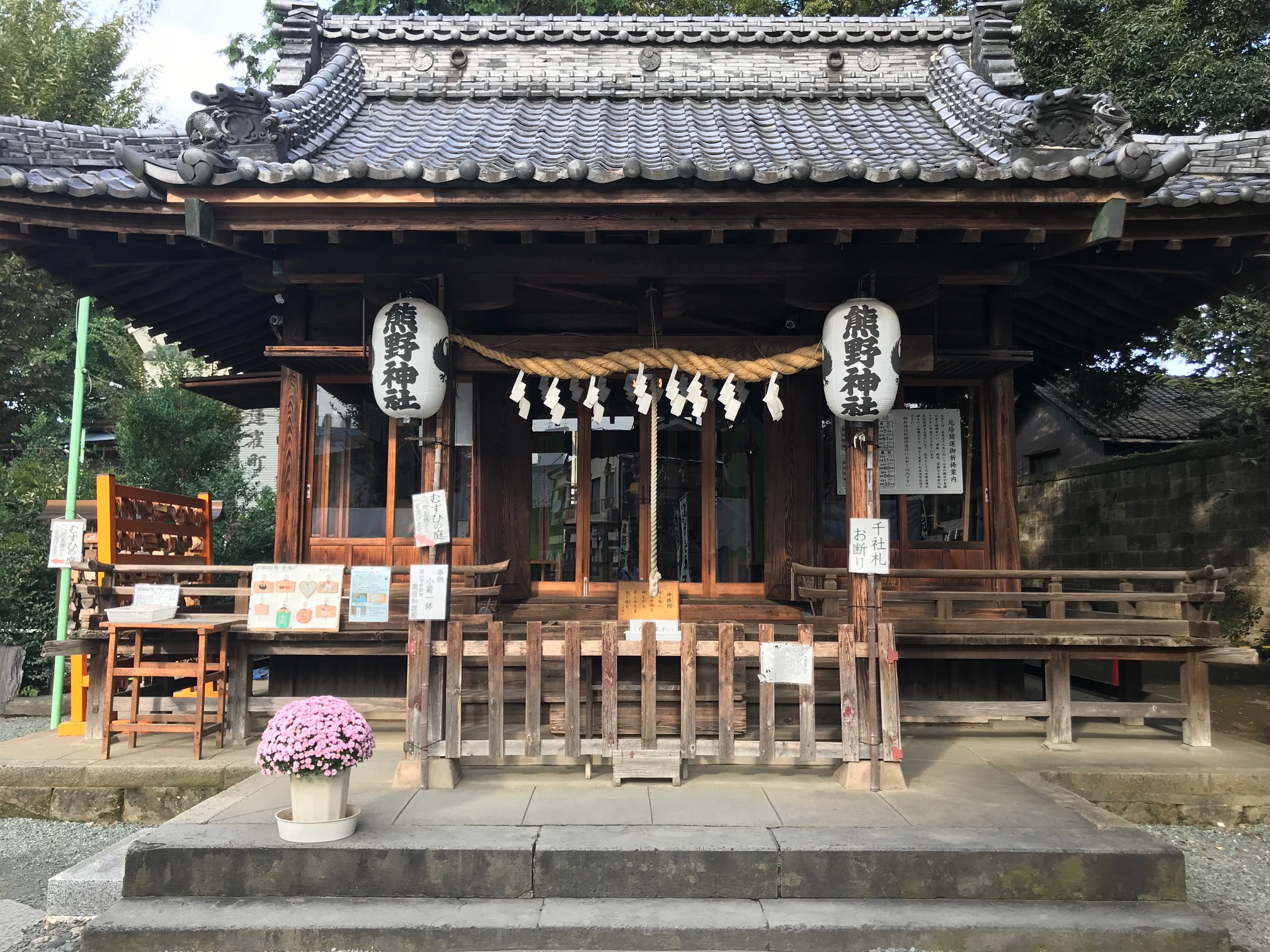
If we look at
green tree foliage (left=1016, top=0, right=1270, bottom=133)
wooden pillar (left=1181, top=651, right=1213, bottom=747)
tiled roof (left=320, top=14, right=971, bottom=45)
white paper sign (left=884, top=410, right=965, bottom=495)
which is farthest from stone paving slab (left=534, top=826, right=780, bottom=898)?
green tree foliage (left=1016, top=0, right=1270, bottom=133)

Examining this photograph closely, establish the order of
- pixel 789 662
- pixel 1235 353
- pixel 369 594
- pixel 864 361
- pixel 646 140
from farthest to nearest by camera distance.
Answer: pixel 1235 353
pixel 646 140
pixel 369 594
pixel 864 361
pixel 789 662

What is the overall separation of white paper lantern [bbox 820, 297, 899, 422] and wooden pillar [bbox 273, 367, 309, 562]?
499 cm

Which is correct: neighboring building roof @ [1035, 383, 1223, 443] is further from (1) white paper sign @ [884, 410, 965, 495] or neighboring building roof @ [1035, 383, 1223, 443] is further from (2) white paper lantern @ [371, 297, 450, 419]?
(2) white paper lantern @ [371, 297, 450, 419]

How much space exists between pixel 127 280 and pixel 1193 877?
9.52 meters

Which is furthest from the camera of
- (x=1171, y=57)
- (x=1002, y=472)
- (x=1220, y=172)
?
(x=1171, y=57)

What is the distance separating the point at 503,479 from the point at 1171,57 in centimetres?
1261

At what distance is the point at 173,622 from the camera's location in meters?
6.75

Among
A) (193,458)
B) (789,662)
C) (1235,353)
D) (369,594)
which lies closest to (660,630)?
(789,662)

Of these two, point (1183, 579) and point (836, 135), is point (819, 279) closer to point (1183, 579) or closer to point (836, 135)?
point (836, 135)

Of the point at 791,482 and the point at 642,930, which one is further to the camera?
the point at 791,482

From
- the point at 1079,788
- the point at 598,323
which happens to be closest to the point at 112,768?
the point at 598,323

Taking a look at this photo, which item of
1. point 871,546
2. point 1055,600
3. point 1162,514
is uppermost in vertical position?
point 1162,514

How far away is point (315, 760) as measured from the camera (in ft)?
14.7

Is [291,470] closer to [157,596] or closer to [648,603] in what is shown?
[157,596]
